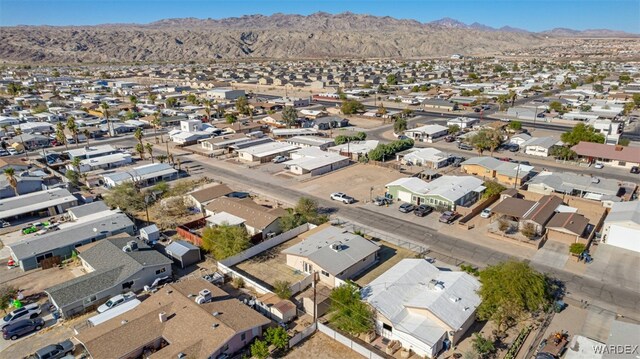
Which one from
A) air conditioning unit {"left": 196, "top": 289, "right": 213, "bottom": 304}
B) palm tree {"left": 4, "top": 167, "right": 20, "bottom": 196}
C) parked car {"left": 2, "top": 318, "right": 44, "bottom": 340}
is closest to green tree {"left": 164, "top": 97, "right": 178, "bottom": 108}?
palm tree {"left": 4, "top": 167, "right": 20, "bottom": 196}

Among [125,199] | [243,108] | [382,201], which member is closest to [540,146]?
[382,201]

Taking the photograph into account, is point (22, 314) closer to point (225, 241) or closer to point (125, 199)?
point (225, 241)

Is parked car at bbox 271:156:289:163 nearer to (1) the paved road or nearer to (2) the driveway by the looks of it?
(1) the paved road

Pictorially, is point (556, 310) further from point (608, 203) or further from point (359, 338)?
point (608, 203)

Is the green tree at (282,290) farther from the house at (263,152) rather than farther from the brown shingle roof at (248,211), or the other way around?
the house at (263,152)

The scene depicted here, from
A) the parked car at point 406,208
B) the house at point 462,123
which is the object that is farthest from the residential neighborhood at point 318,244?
the house at point 462,123

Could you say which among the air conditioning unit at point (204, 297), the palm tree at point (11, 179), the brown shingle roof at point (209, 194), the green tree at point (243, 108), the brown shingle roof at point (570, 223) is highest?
the green tree at point (243, 108)

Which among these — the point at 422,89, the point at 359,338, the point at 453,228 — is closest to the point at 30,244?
the point at 359,338
